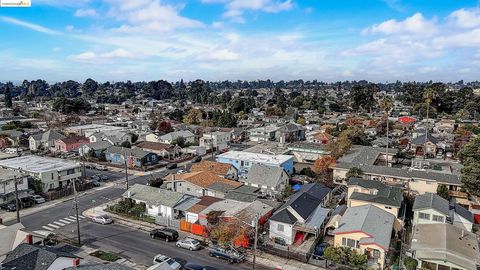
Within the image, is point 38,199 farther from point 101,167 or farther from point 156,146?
point 156,146

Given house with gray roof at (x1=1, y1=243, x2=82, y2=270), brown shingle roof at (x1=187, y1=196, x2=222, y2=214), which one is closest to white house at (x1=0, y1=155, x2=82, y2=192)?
brown shingle roof at (x1=187, y1=196, x2=222, y2=214)

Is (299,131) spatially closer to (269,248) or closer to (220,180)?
(220,180)

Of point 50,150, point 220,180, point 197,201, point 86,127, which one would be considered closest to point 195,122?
point 86,127

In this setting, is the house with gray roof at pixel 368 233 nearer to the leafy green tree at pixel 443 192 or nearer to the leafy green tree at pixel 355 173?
the leafy green tree at pixel 443 192

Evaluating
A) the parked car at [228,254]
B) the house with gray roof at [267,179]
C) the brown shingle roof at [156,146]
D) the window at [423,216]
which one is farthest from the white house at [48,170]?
the window at [423,216]

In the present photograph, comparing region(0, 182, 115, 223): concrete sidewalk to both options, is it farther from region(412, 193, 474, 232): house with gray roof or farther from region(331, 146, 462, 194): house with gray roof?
region(412, 193, 474, 232): house with gray roof
